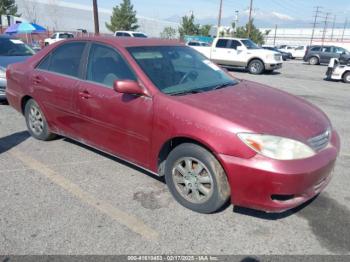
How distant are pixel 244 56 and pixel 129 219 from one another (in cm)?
1640

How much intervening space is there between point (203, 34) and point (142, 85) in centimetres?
4943

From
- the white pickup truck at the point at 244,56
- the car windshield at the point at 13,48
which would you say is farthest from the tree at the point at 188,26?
the car windshield at the point at 13,48

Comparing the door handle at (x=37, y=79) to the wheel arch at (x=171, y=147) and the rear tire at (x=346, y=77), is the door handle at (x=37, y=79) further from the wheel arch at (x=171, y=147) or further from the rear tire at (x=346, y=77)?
the rear tire at (x=346, y=77)

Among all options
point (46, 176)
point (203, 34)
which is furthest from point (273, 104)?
point (203, 34)

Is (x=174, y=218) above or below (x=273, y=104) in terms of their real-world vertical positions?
below

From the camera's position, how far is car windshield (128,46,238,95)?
3703mm

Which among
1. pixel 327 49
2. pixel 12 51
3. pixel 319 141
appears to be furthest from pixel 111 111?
pixel 327 49

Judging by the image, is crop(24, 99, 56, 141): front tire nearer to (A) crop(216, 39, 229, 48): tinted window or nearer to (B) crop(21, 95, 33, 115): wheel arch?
(B) crop(21, 95, 33, 115): wheel arch

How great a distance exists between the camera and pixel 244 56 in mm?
18422

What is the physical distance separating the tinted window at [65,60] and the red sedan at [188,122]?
17mm

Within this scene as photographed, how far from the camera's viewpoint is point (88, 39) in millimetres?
4426

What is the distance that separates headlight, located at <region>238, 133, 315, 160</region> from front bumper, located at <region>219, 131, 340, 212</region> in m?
0.05

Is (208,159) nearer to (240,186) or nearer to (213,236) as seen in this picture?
(240,186)

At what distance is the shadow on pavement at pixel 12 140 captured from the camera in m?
5.13
